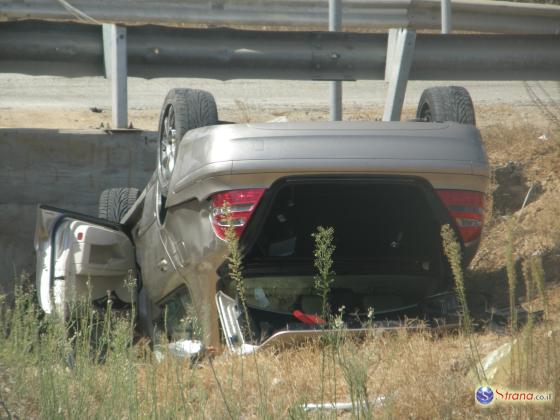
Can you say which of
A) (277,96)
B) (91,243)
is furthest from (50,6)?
(91,243)

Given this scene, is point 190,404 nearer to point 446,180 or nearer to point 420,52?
point 446,180

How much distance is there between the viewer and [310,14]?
18.0 m

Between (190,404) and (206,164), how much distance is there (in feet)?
4.81

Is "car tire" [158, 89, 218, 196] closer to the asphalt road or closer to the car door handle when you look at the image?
the car door handle

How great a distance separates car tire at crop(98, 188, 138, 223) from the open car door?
2.79 ft

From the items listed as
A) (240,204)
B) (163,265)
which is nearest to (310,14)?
(163,265)

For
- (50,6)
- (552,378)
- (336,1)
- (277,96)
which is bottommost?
(552,378)

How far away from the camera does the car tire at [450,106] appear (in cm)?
723

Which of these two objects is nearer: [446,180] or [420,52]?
[446,180]

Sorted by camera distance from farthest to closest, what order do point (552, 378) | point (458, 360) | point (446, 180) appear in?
point (446, 180) < point (458, 360) < point (552, 378)

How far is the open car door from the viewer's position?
24.9 feet

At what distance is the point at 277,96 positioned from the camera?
52.3 feet

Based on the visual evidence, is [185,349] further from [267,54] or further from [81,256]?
[267,54]

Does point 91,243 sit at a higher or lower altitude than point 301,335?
higher
